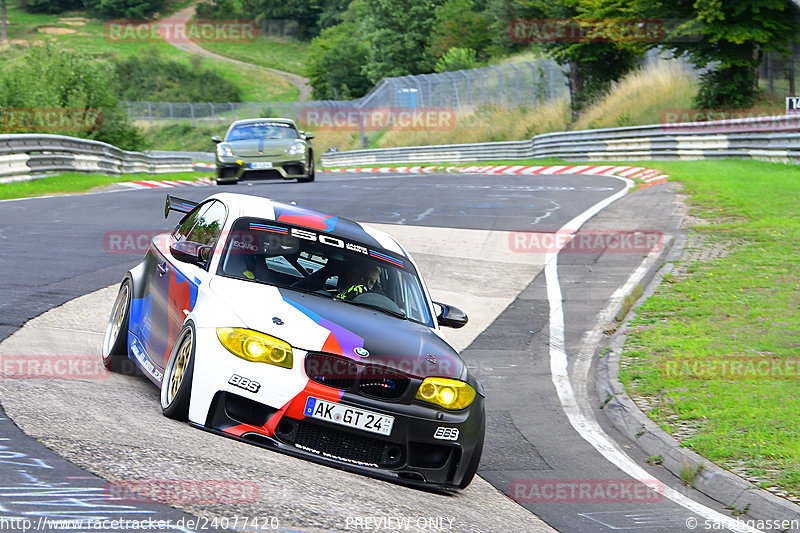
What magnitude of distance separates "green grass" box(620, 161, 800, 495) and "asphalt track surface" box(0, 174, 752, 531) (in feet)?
2.02

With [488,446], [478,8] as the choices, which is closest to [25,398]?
[488,446]

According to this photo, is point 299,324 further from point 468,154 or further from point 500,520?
point 468,154

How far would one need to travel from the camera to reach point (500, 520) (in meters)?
5.67

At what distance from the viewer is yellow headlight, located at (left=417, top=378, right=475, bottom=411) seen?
6.05m

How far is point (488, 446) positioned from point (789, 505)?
2.19 metres

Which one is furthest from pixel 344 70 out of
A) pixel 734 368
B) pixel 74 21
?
pixel 734 368

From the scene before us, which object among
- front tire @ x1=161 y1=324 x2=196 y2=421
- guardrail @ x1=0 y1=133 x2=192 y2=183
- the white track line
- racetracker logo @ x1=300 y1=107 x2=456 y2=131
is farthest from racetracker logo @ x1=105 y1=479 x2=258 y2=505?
racetracker logo @ x1=300 y1=107 x2=456 y2=131

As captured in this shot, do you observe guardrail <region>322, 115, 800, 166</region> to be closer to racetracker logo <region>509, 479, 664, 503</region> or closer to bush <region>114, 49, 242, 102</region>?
racetracker logo <region>509, 479, 664, 503</region>

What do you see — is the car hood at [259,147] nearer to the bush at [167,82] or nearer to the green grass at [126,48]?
the bush at [167,82]

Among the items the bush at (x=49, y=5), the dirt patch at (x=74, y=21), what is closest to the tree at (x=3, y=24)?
the bush at (x=49, y=5)

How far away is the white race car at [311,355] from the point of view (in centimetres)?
577

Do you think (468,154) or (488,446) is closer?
(488,446)

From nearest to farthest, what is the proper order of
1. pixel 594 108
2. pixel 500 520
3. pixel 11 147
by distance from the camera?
pixel 500 520, pixel 11 147, pixel 594 108

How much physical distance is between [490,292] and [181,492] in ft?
29.3
